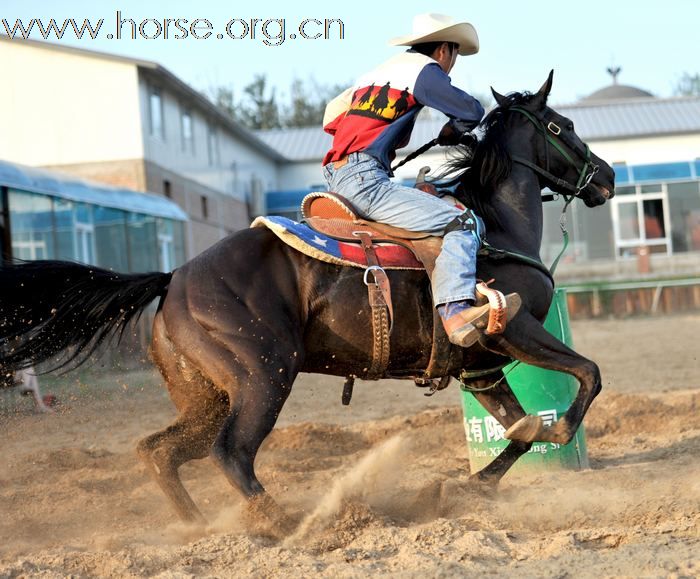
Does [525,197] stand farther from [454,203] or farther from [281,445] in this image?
[281,445]

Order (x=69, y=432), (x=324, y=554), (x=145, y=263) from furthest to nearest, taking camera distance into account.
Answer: (x=145, y=263), (x=69, y=432), (x=324, y=554)

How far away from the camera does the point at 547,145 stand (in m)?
5.93

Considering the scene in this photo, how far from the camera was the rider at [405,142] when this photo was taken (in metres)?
5.06

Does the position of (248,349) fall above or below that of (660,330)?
above

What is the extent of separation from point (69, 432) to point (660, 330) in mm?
12942

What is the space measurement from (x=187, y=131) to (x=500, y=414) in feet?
84.1

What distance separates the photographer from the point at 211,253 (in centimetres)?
517

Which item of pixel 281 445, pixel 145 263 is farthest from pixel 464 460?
pixel 145 263

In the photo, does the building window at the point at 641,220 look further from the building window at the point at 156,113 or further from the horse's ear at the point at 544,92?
the horse's ear at the point at 544,92

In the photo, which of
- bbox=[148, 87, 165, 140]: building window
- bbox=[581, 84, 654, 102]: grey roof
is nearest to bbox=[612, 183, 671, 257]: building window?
bbox=[148, 87, 165, 140]: building window

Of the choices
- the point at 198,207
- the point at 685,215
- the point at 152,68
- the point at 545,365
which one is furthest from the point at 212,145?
the point at 545,365

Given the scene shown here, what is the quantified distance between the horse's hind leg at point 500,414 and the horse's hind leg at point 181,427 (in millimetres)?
1615

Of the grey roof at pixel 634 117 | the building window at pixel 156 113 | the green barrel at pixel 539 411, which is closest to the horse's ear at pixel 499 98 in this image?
the green barrel at pixel 539 411

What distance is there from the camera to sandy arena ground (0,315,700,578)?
3.97 meters
